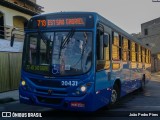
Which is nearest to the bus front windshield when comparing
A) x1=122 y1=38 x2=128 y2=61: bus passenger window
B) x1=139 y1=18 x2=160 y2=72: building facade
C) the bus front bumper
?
the bus front bumper

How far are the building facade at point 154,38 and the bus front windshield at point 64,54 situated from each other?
47.7m

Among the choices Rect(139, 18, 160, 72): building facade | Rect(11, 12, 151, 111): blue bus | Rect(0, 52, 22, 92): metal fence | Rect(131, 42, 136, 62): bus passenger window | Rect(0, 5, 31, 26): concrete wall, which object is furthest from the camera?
Rect(139, 18, 160, 72): building facade

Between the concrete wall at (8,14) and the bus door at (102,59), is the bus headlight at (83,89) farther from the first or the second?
the concrete wall at (8,14)

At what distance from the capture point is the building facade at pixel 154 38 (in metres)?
55.3

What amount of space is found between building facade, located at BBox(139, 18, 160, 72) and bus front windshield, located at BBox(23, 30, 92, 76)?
1877 inches

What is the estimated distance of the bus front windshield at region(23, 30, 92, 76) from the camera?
8.88 meters

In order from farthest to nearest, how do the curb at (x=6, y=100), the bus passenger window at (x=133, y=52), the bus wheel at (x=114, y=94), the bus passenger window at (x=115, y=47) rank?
the bus passenger window at (x=133, y=52) < the curb at (x=6, y=100) < the bus passenger window at (x=115, y=47) < the bus wheel at (x=114, y=94)

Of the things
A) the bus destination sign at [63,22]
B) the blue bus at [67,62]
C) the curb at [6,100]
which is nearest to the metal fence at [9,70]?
the curb at [6,100]

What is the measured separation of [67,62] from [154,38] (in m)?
51.3

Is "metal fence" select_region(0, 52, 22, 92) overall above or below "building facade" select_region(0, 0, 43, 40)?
below

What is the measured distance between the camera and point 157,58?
180 ft

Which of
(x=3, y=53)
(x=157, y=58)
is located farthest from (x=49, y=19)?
(x=157, y=58)

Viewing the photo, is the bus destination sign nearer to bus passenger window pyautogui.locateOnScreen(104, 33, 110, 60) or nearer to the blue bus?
the blue bus

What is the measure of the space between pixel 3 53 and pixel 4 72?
1.15m
